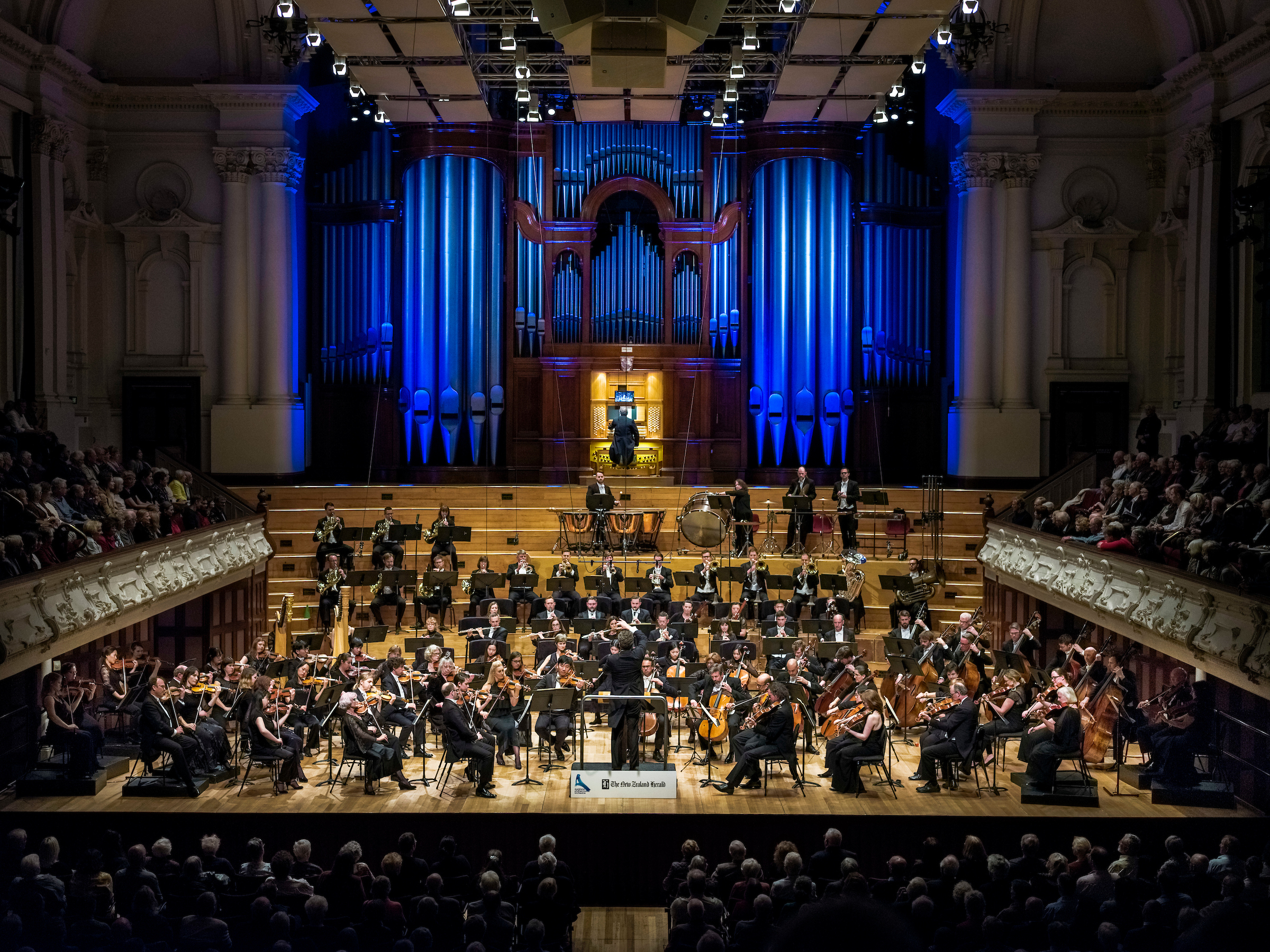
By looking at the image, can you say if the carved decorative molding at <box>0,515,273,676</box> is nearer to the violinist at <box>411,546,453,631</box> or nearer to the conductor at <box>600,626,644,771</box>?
the violinist at <box>411,546,453,631</box>

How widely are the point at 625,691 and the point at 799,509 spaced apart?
513cm

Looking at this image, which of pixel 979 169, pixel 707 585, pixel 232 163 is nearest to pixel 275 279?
pixel 232 163

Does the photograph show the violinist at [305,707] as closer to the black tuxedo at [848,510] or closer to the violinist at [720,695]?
the violinist at [720,695]

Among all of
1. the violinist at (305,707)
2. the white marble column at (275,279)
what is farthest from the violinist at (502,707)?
the white marble column at (275,279)

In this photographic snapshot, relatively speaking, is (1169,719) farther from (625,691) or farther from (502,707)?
(502,707)

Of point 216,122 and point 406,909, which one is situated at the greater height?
point 216,122

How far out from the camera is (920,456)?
814 inches

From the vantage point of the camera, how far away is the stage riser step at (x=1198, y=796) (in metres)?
10.6

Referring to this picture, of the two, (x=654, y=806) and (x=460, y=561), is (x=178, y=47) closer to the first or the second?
(x=460, y=561)

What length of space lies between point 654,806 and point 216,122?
13453 mm

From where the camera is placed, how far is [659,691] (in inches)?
458

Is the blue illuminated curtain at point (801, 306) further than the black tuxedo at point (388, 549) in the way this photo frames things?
Yes

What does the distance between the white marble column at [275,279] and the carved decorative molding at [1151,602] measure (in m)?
10.8

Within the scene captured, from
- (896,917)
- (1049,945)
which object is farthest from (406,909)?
(896,917)
